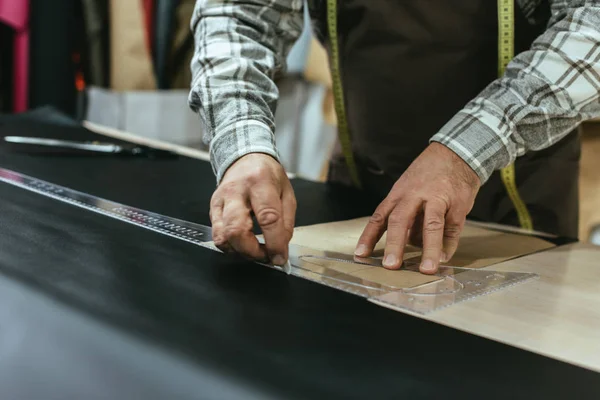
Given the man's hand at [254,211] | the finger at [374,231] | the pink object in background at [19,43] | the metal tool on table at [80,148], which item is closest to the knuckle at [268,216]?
the man's hand at [254,211]

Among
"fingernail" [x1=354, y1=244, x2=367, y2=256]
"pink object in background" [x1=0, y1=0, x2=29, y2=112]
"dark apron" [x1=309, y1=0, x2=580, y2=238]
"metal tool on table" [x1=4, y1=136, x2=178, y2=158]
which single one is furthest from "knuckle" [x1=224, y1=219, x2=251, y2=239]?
"pink object in background" [x1=0, y1=0, x2=29, y2=112]

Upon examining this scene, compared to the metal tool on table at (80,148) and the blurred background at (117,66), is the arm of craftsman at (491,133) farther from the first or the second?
the blurred background at (117,66)

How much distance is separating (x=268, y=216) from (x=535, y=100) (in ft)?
0.98

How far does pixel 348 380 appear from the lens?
1.35ft

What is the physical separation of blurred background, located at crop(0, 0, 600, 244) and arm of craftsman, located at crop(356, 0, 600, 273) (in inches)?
45.0

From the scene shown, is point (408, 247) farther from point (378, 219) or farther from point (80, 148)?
point (80, 148)

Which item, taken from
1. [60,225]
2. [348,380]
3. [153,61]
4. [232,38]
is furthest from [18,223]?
[153,61]

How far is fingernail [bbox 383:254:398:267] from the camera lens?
0.65 meters

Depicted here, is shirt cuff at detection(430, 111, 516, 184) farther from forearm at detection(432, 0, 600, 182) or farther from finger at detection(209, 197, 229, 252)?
finger at detection(209, 197, 229, 252)

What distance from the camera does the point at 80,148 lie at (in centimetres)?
119

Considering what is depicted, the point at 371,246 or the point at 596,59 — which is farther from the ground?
the point at 596,59

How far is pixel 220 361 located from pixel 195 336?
4 centimetres

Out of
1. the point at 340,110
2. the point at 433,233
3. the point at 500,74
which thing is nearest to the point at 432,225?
the point at 433,233

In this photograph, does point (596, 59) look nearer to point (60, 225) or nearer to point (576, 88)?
point (576, 88)
